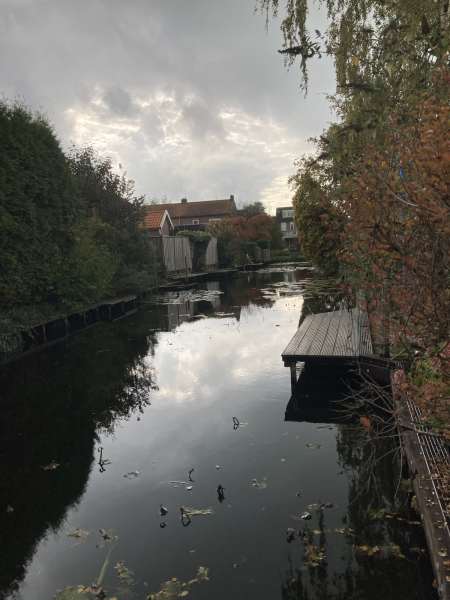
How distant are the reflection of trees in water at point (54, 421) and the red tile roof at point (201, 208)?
70572 millimetres

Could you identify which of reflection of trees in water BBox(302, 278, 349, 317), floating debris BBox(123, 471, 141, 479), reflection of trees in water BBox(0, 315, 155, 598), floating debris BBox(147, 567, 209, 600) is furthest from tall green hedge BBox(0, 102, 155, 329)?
floating debris BBox(147, 567, 209, 600)

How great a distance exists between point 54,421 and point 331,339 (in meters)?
6.12

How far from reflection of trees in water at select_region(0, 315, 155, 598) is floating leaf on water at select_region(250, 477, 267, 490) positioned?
7.79 ft

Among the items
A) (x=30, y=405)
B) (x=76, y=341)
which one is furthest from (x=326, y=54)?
(x=76, y=341)

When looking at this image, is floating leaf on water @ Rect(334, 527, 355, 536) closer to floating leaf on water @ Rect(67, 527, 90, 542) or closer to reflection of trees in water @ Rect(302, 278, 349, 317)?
floating leaf on water @ Rect(67, 527, 90, 542)

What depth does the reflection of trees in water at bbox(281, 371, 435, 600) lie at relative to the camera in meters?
4.22

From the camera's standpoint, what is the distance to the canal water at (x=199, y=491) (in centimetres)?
451

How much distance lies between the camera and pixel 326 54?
7.13 meters

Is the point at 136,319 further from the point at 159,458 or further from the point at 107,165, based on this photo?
the point at 159,458

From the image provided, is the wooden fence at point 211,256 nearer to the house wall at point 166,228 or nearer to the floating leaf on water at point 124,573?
the house wall at point 166,228

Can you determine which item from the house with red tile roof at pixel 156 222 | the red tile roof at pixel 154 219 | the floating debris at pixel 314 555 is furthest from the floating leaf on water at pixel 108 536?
the red tile roof at pixel 154 219

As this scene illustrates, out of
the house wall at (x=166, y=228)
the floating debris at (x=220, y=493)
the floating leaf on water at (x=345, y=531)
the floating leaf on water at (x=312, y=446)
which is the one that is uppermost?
the house wall at (x=166, y=228)

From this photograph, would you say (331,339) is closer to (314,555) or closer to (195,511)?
(195,511)

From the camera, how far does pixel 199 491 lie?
20.2 feet
